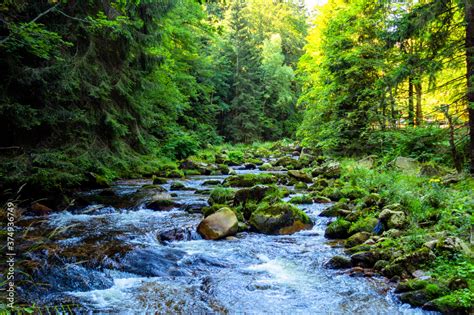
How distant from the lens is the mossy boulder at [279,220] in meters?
7.14

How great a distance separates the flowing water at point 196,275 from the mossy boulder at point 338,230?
0.20 metres

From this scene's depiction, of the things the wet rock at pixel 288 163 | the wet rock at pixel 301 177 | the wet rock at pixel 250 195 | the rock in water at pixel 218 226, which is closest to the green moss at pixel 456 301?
the rock in water at pixel 218 226

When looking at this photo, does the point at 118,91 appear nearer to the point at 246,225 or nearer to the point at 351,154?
the point at 246,225

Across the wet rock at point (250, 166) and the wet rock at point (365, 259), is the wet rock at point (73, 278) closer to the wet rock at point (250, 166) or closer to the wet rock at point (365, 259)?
the wet rock at point (365, 259)

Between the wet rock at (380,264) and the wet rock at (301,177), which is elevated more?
the wet rock at (301,177)

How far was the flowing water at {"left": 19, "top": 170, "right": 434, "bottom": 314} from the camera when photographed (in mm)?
4121

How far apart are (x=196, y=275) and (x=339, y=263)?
231cm

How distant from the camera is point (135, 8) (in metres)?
10.7

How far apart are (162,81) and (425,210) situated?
1290 centimetres

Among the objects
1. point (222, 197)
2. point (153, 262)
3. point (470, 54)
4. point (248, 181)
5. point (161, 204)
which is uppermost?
point (470, 54)

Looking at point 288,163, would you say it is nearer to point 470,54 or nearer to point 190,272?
point 470,54

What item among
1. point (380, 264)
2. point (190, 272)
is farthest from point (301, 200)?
point (190, 272)

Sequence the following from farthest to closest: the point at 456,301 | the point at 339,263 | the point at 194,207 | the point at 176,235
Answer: the point at 194,207 → the point at 176,235 → the point at 339,263 → the point at 456,301

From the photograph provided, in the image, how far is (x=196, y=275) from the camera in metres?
5.11
